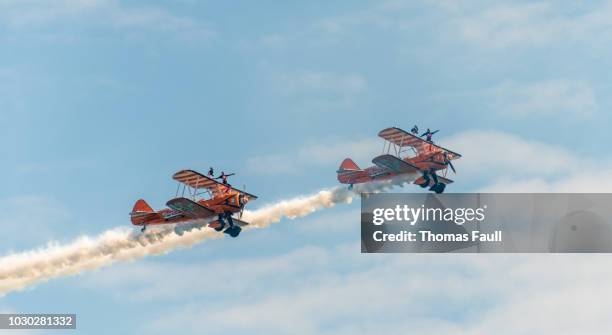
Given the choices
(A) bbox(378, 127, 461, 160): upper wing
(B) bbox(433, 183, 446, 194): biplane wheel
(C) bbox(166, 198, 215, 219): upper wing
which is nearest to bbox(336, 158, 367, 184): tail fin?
(A) bbox(378, 127, 461, 160): upper wing

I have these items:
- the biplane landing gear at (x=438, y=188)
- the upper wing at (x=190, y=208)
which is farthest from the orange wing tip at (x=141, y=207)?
the biplane landing gear at (x=438, y=188)

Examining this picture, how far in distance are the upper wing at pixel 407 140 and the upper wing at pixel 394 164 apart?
164cm

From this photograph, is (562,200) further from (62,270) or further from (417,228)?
(62,270)

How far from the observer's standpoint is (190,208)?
504 ft

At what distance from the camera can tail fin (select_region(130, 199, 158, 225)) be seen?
517ft

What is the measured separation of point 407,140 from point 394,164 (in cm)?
247

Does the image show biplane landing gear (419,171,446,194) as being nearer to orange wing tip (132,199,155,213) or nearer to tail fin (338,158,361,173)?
tail fin (338,158,361,173)

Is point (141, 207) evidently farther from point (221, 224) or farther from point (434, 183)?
point (434, 183)

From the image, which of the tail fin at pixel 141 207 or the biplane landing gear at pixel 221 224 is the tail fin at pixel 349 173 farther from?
the tail fin at pixel 141 207

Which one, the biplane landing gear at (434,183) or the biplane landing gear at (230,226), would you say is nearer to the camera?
the biplane landing gear at (230,226)

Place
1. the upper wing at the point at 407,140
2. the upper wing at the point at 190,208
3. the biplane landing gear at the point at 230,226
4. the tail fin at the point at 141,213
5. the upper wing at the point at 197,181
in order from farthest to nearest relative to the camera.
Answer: the upper wing at the point at 407,140, the tail fin at the point at 141,213, the upper wing at the point at 197,181, the biplane landing gear at the point at 230,226, the upper wing at the point at 190,208

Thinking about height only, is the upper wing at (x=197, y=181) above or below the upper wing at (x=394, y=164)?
below

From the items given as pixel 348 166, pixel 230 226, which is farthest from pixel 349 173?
pixel 230 226

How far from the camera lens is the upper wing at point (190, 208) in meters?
153
